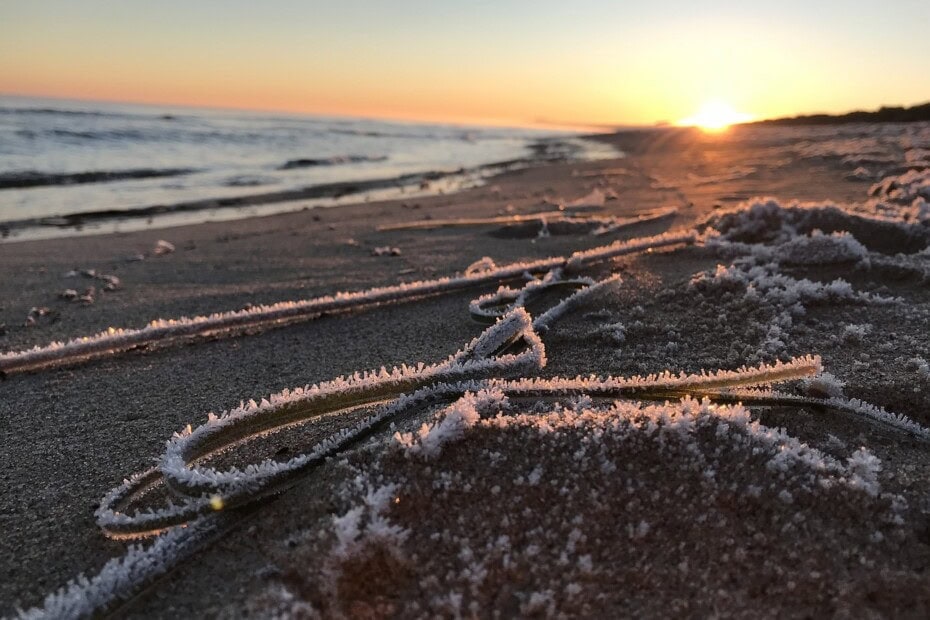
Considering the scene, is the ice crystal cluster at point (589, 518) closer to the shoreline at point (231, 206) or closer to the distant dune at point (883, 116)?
the shoreline at point (231, 206)

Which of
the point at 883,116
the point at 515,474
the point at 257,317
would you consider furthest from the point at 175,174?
the point at 883,116

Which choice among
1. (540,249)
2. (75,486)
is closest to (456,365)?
(75,486)

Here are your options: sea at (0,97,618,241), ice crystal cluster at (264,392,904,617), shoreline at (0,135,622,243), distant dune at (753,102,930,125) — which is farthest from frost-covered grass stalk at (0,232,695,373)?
distant dune at (753,102,930,125)

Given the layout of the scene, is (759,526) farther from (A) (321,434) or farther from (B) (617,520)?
(A) (321,434)

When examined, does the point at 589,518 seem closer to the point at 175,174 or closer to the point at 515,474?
the point at 515,474

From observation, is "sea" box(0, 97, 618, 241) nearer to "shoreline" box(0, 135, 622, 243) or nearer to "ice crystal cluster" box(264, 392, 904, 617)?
"shoreline" box(0, 135, 622, 243)
